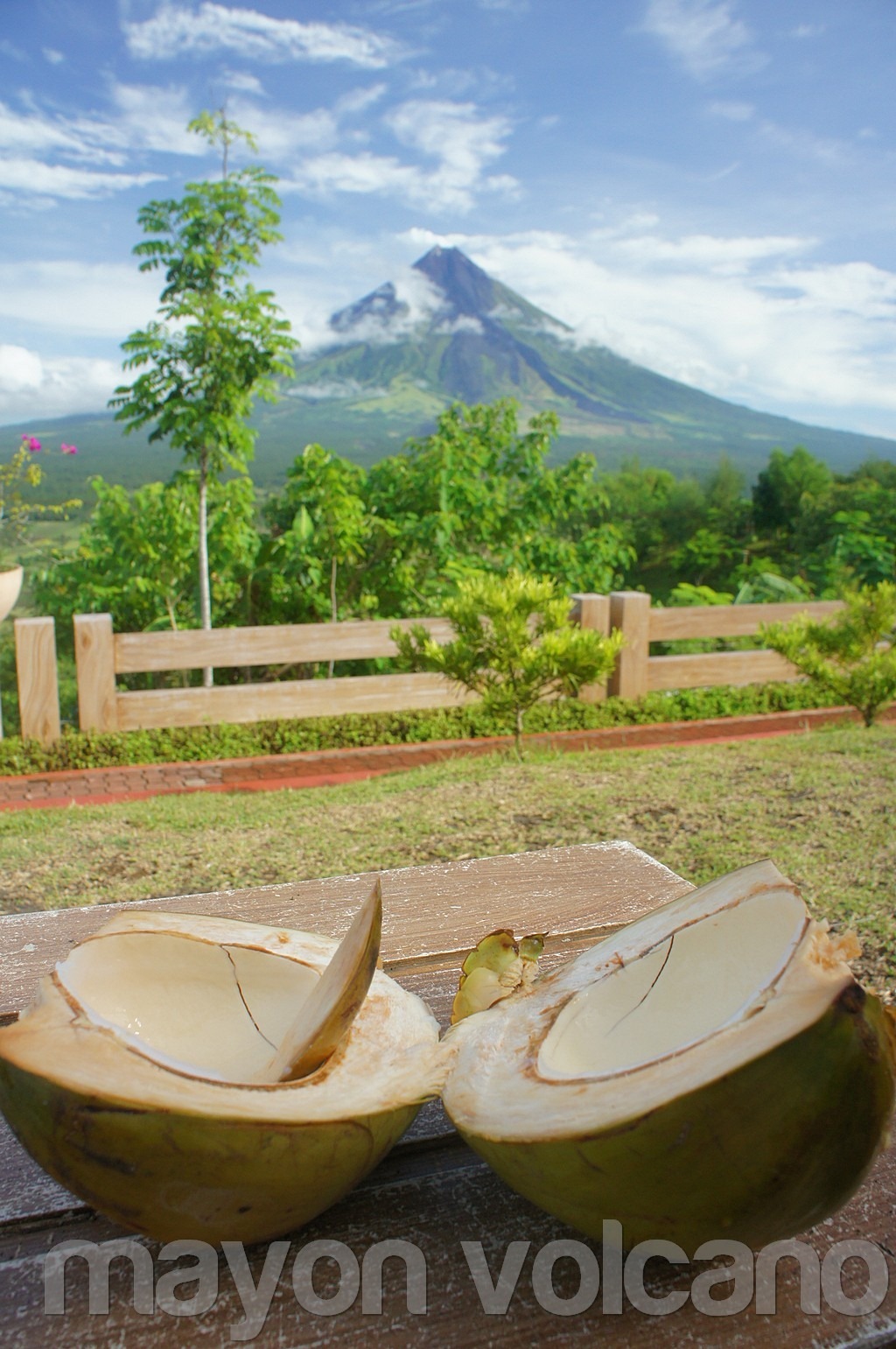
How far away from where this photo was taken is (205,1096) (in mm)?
595

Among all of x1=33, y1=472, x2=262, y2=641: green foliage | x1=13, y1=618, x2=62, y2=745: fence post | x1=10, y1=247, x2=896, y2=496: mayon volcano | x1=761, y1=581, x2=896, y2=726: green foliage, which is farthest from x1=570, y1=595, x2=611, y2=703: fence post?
x1=10, y1=247, x2=896, y2=496: mayon volcano

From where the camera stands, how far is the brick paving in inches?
225

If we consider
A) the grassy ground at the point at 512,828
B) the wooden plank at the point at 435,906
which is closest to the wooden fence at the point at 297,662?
the grassy ground at the point at 512,828

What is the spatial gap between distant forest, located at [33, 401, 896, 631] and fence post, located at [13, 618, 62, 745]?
2225 millimetres

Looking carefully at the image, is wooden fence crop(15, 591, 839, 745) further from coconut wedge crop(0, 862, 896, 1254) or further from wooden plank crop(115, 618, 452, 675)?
coconut wedge crop(0, 862, 896, 1254)

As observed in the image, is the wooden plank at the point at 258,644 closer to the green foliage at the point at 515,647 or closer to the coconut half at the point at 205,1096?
the green foliage at the point at 515,647

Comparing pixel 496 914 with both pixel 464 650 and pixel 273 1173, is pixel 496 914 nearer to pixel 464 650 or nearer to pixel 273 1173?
pixel 273 1173

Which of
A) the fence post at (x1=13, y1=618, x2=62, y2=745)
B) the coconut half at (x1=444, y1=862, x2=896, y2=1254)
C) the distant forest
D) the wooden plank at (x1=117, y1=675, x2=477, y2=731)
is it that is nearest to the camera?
the coconut half at (x1=444, y1=862, x2=896, y2=1254)

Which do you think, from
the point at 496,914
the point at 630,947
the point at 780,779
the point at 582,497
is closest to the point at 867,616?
the point at 780,779

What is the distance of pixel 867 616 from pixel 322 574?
4.89 meters

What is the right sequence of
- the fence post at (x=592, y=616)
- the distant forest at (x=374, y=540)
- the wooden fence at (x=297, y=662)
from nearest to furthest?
the wooden fence at (x=297, y=662), the fence post at (x=592, y=616), the distant forest at (x=374, y=540)

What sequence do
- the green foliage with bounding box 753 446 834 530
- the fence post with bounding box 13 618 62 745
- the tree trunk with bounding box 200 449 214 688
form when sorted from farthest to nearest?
the green foliage with bounding box 753 446 834 530, the tree trunk with bounding box 200 449 214 688, the fence post with bounding box 13 618 62 745

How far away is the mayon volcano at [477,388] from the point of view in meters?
56.2

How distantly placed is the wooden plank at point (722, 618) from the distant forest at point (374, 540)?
2061 mm
